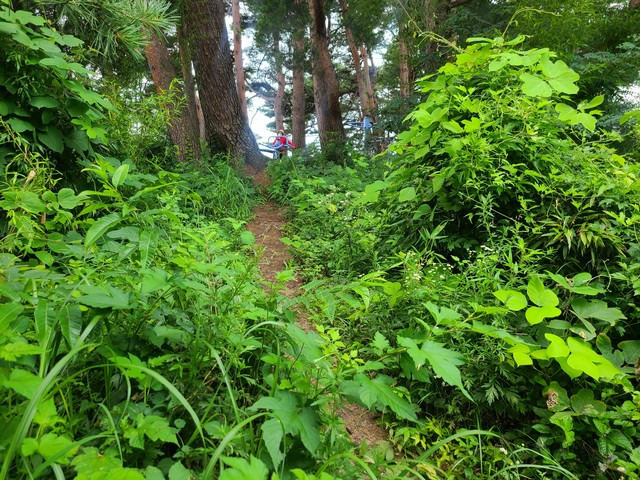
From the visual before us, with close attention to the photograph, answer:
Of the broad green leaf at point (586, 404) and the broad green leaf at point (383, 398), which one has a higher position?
the broad green leaf at point (383, 398)

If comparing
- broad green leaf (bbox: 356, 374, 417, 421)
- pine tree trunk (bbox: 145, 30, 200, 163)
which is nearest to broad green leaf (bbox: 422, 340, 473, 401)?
broad green leaf (bbox: 356, 374, 417, 421)

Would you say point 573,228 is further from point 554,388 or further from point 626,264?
point 554,388

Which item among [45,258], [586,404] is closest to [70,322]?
[45,258]

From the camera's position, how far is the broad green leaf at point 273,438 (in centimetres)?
93

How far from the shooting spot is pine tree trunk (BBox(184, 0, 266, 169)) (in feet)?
16.8

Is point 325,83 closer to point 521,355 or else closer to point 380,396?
point 521,355

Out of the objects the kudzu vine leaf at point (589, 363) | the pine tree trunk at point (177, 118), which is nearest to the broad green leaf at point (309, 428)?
the kudzu vine leaf at point (589, 363)

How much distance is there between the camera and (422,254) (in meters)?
2.07

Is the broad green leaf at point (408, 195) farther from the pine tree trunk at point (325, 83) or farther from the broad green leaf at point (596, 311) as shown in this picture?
the pine tree trunk at point (325, 83)

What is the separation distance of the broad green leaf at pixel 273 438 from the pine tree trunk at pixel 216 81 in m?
4.96

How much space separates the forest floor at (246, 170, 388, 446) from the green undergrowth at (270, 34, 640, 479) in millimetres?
105

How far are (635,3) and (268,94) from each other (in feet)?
75.7

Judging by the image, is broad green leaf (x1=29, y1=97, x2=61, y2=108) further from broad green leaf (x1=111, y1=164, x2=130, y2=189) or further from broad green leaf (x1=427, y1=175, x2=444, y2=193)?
broad green leaf (x1=427, y1=175, x2=444, y2=193)

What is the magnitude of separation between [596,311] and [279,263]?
249 cm
